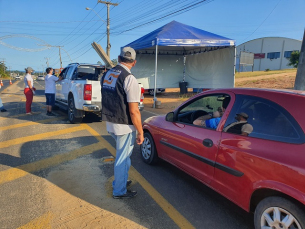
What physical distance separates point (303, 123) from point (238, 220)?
4.54 ft

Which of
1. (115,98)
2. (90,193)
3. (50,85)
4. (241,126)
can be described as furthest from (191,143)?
(50,85)

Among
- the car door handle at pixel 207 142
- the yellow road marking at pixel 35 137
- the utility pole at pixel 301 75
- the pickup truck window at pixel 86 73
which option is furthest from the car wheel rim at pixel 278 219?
the pickup truck window at pixel 86 73

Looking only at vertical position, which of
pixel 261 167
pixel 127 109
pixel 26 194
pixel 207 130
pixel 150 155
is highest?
pixel 127 109

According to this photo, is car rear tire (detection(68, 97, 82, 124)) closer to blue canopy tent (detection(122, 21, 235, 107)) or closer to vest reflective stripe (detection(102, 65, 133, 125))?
vest reflective stripe (detection(102, 65, 133, 125))

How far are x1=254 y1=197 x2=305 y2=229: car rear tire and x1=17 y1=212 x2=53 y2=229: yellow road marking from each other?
A: 7.24ft

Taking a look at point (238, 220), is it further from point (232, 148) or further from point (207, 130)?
point (207, 130)

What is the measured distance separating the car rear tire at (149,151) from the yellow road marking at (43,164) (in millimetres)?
1295

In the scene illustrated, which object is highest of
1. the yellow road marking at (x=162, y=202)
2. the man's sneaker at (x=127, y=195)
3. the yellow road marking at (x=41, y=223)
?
the man's sneaker at (x=127, y=195)

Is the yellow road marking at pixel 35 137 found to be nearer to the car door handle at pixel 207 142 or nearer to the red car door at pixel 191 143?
the red car door at pixel 191 143

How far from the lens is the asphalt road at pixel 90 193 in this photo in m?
2.47

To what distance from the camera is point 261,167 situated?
6.54 feet

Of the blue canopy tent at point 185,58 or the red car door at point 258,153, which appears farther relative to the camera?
the blue canopy tent at point 185,58

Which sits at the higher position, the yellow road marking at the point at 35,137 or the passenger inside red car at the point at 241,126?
the passenger inside red car at the point at 241,126

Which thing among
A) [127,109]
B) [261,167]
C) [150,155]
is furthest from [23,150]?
[261,167]
